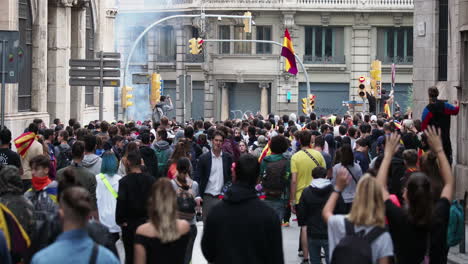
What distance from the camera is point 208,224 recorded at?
816 cm

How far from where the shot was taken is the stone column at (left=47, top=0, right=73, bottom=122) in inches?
1280

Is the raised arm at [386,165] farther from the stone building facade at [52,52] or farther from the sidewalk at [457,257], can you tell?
the stone building facade at [52,52]

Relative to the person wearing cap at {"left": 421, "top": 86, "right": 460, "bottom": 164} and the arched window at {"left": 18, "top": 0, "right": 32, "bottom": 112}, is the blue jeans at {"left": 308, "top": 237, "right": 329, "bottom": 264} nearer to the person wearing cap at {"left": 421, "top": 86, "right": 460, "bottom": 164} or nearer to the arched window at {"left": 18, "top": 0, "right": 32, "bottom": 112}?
the person wearing cap at {"left": 421, "top": 86, "right": 460, "bottom": 164}

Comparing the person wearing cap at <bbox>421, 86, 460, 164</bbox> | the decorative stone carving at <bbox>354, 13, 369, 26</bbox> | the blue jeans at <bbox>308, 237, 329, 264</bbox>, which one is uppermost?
the decorative stone carving at <bbox>354, 13, 369, 26</bbox>

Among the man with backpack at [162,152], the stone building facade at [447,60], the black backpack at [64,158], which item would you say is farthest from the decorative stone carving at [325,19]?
the black backpack at [64,158]

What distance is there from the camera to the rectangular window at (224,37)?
187ft

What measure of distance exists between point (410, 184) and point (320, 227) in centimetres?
357

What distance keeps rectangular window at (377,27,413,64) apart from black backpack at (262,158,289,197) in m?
43.3

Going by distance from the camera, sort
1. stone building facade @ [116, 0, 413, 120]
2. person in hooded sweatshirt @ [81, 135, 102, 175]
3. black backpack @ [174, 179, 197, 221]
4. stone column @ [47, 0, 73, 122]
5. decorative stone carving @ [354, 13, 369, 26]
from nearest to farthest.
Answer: black backpack @ [174, 179, 197, 221] < person in hooded sweatshirt @ [81, 135, 102, 175] < stone column @ [47, 0, 73, 122] < decorative stone carving @ [354, 13, 369, 26] < stone building facade @ [116, 0, 413, 120]

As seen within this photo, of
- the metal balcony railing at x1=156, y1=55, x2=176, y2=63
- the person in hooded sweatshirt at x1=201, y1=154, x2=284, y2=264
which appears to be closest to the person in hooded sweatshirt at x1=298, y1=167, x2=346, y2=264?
the person in hooded sweatshirt at x1=201, y1=154, x2=284, y2=264

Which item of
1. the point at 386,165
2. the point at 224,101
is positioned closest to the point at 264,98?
the point at 224,101

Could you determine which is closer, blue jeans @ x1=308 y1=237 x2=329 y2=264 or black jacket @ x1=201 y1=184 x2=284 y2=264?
black jacket @ x1=201 y1=184 x2=284 y2=264

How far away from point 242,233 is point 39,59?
22823mm

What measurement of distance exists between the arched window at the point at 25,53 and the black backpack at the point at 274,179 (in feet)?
51.3
